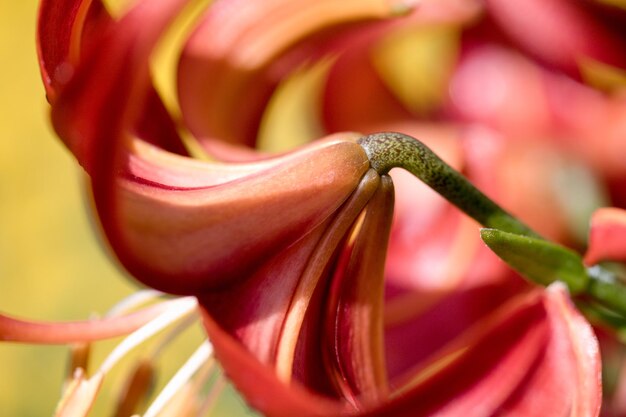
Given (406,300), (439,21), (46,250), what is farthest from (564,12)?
(46,250)

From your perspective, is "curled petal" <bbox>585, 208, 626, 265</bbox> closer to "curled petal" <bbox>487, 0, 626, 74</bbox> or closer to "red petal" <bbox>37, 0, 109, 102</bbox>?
"curled petal" <bbox>487, 0, 626, 74</bbox>

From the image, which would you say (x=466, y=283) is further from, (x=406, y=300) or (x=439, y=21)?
(x=439, y=21)

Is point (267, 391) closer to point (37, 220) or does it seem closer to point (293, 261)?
point (293, 261)

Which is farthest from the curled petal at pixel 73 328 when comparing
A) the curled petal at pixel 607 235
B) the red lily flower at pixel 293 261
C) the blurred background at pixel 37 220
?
the blurred background at pixel 37 220

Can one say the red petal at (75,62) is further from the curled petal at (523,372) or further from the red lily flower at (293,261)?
the curled petal at (523,372)

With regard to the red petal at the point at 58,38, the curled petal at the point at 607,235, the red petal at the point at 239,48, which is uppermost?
the red petal at the point at 58,38
